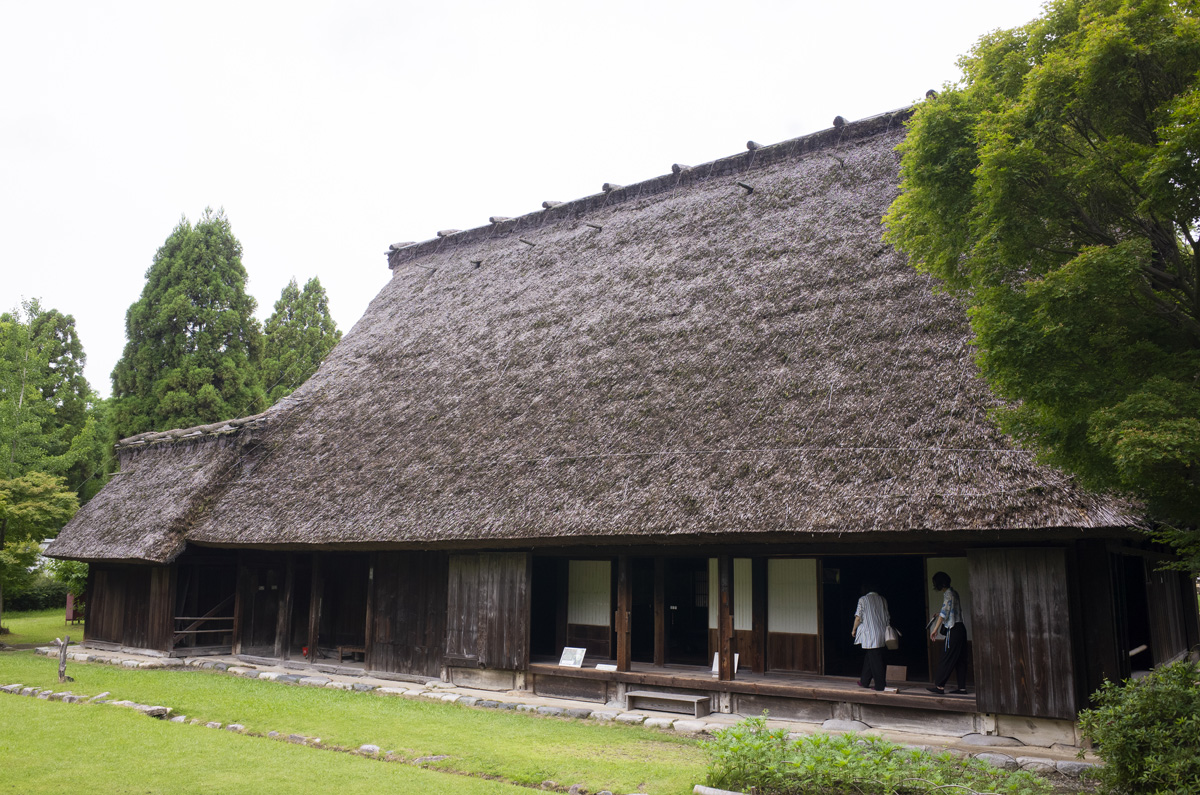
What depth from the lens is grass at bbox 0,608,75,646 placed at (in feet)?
67.2

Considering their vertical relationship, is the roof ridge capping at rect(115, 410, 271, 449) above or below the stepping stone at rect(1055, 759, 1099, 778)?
above

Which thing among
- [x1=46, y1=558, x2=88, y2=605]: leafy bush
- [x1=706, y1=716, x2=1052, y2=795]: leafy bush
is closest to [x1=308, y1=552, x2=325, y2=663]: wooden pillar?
[x1=46, y1=558, x2=88, y2=605]: leafy bush

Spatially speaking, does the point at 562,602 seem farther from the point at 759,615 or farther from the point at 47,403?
the point at 47,403

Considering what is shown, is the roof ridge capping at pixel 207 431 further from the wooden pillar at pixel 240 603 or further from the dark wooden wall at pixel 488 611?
the dark wooden wall at pixel 488 611

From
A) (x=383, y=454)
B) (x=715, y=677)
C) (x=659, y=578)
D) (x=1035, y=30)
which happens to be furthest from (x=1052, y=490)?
(x=383, y=454)

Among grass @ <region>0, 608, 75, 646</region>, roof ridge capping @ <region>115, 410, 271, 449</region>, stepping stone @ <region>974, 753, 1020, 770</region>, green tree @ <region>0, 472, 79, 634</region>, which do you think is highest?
roof ridge capping @ <region>115, 410, 271, 449</region>

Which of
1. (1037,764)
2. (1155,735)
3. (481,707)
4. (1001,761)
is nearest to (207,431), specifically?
(481,707)

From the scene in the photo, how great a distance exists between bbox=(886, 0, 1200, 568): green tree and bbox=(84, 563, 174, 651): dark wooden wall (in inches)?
627

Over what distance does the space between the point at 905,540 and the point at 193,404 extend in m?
22.4

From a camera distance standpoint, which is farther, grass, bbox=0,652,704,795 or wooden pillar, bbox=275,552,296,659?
wooden pillar, bbox=275,552,296,659

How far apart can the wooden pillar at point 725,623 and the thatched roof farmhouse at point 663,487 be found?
4 centimetres

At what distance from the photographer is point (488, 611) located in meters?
13.1

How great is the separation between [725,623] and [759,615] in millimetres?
1449

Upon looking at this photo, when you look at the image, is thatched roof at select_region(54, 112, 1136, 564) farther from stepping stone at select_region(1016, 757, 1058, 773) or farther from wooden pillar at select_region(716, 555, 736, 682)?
stepping stone at select_region(1016, 757, 1058, 773)
